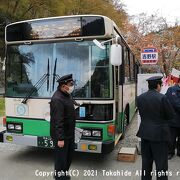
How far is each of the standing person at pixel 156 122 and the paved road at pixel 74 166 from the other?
4.00 feet

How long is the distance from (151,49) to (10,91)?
6579 mm

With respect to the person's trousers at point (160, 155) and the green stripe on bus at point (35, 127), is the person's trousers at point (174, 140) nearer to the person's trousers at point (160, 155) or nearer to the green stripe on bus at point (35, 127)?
the person's trousers at point (160, 155)

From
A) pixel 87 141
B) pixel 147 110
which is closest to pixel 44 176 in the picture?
pixel 87 141

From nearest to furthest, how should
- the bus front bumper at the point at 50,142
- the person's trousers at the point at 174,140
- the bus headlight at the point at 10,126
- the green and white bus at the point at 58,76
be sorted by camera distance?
1. the bus front bumper at the point at 50,142
2. the green and white bus at the point at 58,76
3. the bus headlight at the point at 10,126
4. the person's trousers at the point at 174,140

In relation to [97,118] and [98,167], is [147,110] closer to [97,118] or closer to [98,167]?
[97,118]

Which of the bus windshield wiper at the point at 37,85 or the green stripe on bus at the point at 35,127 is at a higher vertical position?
the bus windshield wiper at the point at 37,85

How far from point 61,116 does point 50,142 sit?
5.52 ft

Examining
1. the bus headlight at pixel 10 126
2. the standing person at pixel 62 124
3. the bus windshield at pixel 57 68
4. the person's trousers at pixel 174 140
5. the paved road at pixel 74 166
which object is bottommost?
the paved road at pixel 74 166

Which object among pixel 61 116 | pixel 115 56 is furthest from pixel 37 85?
pixel 61 116

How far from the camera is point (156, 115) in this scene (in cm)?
500

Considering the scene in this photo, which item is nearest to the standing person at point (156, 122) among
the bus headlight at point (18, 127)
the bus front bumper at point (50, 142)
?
the bus front bumper at point (50, 142)

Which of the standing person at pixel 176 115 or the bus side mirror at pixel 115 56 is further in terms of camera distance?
the standing person at pixel 176 115

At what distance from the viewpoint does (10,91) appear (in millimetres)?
7184

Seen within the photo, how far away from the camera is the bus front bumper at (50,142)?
6379mm
